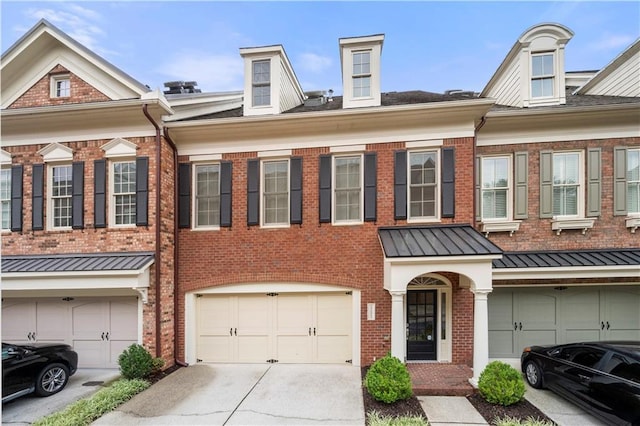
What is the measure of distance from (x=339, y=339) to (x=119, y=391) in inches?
202

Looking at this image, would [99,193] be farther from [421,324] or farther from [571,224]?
[571,224]

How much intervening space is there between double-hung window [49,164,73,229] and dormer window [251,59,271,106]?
5500 millimetres

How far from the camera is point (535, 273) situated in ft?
25.0

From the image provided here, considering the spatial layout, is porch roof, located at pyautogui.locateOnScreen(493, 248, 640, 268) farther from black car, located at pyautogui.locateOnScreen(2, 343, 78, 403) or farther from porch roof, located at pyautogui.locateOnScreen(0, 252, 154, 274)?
black car, located at pyautogui.locateOnScreen(2, 343, 78, 403)

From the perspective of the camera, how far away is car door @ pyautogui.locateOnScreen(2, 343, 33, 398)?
6129mm

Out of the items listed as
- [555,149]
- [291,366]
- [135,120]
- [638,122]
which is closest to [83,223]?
[135,120]

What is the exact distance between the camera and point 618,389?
509 centimetres

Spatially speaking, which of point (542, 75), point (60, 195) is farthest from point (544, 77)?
point (60, 195)

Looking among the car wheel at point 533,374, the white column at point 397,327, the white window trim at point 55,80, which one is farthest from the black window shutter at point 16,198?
the car wheel at point 533,374

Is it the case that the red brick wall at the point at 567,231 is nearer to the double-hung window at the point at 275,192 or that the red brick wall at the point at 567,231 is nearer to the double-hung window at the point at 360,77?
the double-hung window at the point at 360,77

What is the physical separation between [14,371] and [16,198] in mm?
4699

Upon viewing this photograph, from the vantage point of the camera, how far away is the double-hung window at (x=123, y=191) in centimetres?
828

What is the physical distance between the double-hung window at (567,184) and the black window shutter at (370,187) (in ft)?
16.2

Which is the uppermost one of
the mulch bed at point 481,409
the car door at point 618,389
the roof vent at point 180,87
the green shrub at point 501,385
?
the roof vent at point 180,87
